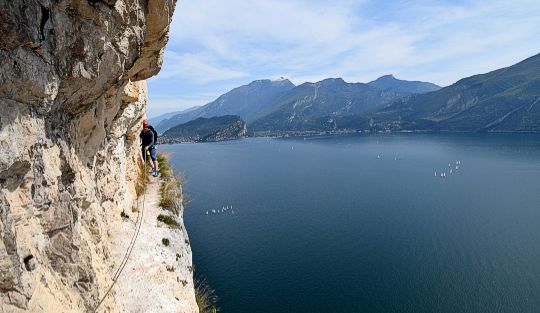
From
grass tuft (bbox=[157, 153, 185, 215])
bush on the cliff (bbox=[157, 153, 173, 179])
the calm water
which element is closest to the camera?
grass tuft (bbox=[157, 153, 185, 215])

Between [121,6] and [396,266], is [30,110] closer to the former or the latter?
[121,6]

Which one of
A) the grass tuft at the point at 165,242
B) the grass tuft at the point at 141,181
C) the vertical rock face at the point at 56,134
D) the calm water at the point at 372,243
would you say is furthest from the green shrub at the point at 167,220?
the calm water at the point at 372,243

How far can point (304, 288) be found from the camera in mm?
40625

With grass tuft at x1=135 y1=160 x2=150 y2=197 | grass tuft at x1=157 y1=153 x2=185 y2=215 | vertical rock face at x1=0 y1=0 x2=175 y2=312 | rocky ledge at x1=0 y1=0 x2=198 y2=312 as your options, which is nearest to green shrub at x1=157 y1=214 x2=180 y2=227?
grass tuft at x1=157 y1=153 x2=185 y2=215

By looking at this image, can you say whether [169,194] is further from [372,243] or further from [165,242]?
[372,243]

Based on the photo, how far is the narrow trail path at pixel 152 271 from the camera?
11945 mm

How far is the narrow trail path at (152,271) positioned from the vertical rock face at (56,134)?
8.49 ft

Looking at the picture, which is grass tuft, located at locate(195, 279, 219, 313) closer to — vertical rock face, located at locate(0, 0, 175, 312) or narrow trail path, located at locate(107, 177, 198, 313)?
narrow trail path, located at locate(107, 177, 198, 313)

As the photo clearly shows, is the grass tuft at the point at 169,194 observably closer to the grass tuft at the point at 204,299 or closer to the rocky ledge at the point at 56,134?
the grass tuft at the point at 204,299

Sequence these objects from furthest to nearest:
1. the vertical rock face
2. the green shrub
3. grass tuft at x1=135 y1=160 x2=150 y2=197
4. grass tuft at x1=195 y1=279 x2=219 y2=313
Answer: grass tuft at x1=195 y1=279 x2=219 y2=313
grass tuft at x1=135 y1=160 x2=150 y2=197
the green shrub
the vertical rock face

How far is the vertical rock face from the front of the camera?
5.41 meters

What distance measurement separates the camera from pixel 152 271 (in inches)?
533

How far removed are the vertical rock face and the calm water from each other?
32230 mm

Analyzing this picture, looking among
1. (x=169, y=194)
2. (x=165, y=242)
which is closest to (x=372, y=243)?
(x=169, y=194)
